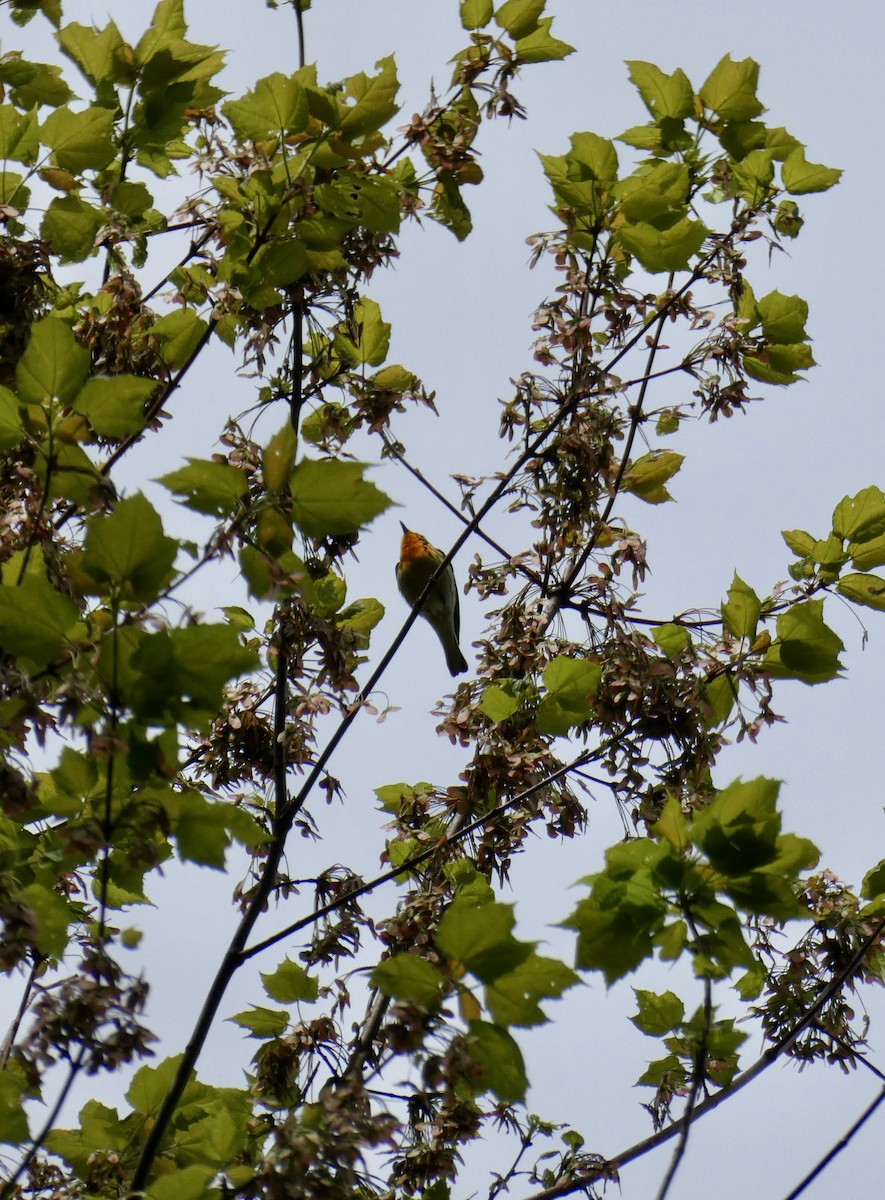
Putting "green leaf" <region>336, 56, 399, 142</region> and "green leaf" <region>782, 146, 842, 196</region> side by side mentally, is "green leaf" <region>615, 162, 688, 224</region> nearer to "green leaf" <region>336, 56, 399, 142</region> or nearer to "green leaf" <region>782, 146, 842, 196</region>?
"green leaf" <region>782, 146, 842, 196</region>

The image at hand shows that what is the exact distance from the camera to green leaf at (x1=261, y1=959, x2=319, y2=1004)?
3258mm

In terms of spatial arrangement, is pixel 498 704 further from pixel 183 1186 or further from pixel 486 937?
pixel 486 937

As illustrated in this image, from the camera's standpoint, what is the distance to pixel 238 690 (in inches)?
152

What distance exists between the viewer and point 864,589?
3.42 metres

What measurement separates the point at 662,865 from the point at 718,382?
8.64 feet

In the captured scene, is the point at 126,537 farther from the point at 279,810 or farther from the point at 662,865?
the point at 279,810

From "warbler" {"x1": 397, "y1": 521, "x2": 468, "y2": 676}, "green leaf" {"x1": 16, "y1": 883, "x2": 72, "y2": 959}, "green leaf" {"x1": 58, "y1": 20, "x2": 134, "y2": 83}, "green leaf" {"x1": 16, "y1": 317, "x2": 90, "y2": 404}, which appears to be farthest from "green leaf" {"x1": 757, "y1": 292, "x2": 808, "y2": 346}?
"warbler" {"x1": 397, "y1": 521, "x2": 468, "y2": 676}

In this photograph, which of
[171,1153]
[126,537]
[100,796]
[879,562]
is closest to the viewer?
[126,537]

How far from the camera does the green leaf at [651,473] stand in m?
4.08

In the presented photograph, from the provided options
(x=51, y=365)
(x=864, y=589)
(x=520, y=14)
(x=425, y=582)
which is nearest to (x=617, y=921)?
Result: (x=51, y=365)

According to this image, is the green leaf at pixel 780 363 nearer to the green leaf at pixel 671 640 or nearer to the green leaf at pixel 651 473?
the green leaf at pixel 651 473

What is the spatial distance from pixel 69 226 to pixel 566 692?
1797 mm

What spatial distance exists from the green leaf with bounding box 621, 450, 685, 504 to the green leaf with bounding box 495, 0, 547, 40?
1.42 m

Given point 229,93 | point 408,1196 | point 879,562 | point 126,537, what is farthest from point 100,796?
point 879,562
